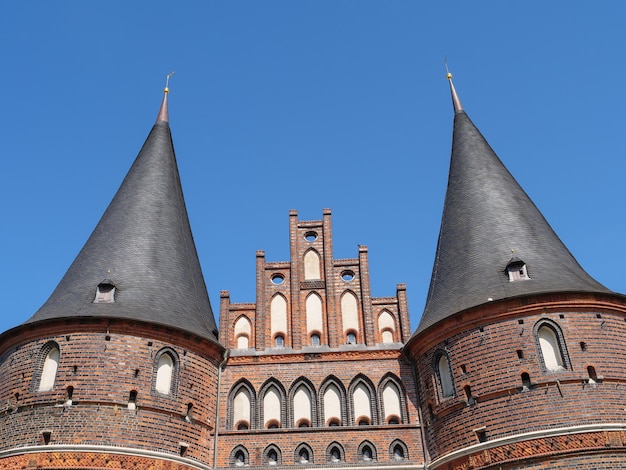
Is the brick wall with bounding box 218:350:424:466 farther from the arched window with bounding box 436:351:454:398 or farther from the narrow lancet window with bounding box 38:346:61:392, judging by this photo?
the narrow lancet window with bounding box 38:346:61:392

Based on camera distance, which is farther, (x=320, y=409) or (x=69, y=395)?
(x=320, y=409)

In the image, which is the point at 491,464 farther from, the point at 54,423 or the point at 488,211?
the point at 54,423

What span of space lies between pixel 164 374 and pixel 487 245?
8480mm

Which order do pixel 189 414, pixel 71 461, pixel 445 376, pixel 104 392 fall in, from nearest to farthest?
pixel 71 461
pixel 104 392
pixel 189 414
pixel 445 376

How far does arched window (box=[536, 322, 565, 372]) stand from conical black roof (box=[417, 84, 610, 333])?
0.89 m

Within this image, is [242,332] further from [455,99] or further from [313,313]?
[455,99]

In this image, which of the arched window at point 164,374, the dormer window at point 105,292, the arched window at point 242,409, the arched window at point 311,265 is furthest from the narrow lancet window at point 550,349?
the dormer window at point 105,292

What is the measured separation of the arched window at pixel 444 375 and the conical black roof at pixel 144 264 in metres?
5.58

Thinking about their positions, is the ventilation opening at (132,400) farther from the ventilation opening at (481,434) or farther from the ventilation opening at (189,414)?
the ventilation opening at (481,434)

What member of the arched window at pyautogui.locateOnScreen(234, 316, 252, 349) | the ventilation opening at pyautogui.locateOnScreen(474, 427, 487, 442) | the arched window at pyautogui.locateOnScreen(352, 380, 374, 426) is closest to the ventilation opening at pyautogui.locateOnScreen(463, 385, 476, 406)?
the ventilation opening at pyautogui.locateOnScreen(474, 427, 487, 442)

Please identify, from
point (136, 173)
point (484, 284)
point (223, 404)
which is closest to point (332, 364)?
point (223, 404)

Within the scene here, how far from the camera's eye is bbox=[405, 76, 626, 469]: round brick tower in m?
14.7

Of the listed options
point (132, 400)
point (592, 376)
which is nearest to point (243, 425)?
point (132, 400)

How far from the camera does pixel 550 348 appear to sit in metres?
15.8
